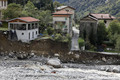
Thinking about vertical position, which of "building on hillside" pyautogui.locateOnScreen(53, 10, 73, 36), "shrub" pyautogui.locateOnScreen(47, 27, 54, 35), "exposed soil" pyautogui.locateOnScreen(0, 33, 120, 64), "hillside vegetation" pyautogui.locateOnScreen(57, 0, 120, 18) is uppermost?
"hillside vegetation" pyautogui.locateOnScreen(57, 0, 120, 18)

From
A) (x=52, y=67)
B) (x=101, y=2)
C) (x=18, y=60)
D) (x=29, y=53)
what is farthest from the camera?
(x=101, y=2)

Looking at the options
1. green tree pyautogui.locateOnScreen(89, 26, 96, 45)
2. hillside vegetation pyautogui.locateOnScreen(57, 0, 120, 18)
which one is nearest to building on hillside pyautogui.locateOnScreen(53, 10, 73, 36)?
green tree pyautogui.locateOnScreen(89, 26, 96, 45)

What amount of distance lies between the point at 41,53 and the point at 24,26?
6.60m

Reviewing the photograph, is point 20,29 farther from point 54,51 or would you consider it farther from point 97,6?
point 97,6

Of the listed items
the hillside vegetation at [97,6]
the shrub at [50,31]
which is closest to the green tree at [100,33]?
the shrub at [50,31]

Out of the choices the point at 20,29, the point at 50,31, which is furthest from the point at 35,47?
the point at 50,31

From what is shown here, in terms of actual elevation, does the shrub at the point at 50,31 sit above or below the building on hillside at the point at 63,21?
below

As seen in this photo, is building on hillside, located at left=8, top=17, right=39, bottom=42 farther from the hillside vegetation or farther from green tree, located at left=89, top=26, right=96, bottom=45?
the hillside vegetation

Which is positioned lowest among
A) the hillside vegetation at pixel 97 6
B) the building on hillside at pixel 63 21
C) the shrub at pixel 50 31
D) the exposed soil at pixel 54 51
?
the exposed soil at pixel 54 51

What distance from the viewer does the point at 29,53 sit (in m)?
36.8

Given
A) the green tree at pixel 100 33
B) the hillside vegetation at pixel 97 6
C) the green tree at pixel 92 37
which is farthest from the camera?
the hillside vegetation at pixel 97 6

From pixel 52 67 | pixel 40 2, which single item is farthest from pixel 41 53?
pixel 40 2

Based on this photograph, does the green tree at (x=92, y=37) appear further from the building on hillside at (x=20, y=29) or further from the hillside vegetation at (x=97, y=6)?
the hillside vegetation at (x=97, y=6)

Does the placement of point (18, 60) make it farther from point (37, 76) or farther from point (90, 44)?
point (90, 44)
